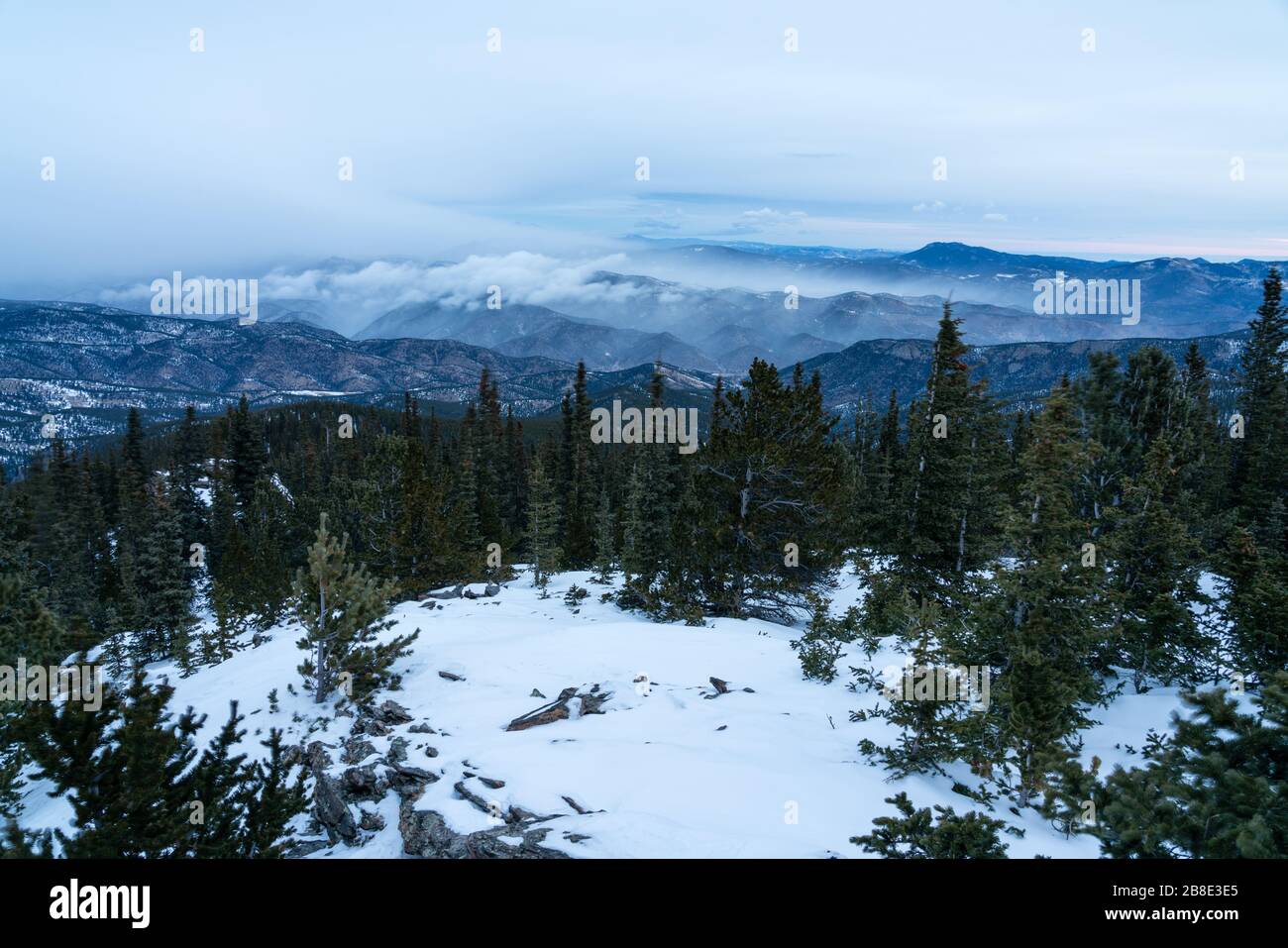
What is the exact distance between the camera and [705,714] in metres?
12.8

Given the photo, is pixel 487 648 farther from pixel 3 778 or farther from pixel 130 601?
pixel 130 601

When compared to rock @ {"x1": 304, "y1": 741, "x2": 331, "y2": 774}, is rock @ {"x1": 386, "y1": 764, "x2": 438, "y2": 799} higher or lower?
higher

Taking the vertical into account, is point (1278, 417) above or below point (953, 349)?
below

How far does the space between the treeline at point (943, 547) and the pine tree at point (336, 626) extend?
42cm


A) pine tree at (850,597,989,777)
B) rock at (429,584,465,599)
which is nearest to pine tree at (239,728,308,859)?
pine tree at (850,597,989,777)

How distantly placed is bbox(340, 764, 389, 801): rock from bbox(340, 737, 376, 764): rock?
0.53 m

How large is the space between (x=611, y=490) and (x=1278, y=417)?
156 feet

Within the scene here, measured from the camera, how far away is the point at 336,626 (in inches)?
559

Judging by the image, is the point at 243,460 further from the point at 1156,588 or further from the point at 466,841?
the point at 1156,588

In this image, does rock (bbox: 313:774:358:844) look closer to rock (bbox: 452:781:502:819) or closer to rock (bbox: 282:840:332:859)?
rock (bbox: 282:840:332:859)

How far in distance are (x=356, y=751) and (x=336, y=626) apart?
135 inches

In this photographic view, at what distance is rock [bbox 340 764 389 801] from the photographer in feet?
35.1
